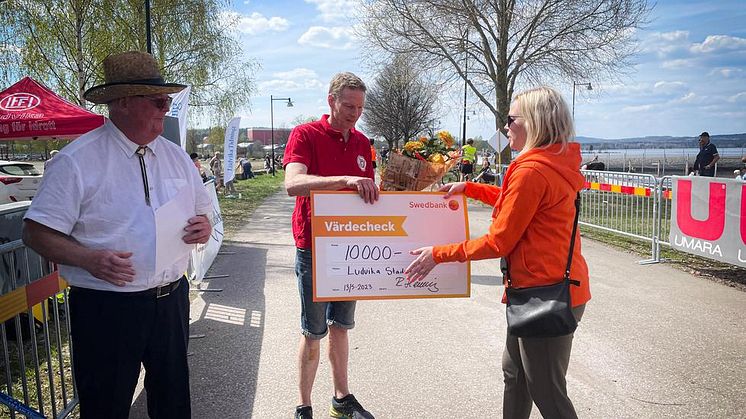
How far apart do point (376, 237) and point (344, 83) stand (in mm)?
856

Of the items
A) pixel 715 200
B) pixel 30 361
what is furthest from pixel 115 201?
pixel 715 200

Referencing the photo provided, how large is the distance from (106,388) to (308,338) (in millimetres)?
1146

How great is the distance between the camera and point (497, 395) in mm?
3680

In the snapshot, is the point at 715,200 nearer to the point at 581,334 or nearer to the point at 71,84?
the point at 581,334

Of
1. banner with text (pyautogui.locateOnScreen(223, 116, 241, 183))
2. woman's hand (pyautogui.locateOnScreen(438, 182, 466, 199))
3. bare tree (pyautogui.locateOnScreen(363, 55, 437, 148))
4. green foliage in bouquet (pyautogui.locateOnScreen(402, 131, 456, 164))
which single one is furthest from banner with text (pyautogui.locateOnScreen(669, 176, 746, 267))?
bare tree (pyautogui.locateOnScreen(363, 55, 437, 148))

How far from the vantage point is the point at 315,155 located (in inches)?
116

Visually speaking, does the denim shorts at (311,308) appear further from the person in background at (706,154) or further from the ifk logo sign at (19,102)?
the person in background at (706,154)

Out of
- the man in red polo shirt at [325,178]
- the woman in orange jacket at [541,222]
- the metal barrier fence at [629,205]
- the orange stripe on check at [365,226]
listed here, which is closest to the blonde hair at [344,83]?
the man in red polo shirt at [325,178]

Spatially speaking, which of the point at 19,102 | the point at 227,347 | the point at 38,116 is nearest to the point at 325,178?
the point at 227,347

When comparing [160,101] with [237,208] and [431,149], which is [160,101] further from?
[237,208]

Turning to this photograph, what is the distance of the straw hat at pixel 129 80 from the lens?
2.17 metres

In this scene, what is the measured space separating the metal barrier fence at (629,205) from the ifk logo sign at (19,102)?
9735 millimetres

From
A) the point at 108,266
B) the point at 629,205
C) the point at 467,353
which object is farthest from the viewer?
the point at 629,205

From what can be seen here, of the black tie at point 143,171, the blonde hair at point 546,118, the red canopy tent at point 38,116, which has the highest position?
the red canopy tent at point 38,116
